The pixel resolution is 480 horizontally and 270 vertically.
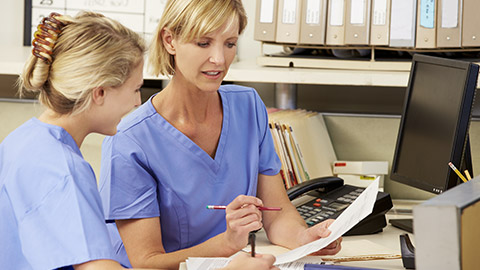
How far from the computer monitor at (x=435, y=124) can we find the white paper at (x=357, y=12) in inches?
12.8

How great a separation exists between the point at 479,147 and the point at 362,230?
752 millimetres

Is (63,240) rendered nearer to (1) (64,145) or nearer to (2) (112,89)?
(1) (64,145)

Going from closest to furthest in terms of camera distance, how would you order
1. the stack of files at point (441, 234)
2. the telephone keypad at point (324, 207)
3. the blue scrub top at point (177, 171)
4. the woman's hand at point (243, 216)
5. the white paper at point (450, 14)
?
1. the stack of files at point (441, 234)
2. the woman's hand at point (243, 216)
3. the blue scrub top at point (177, 171)
4. the telephone keypad at point (324, 207)
5. the white paper at point (450, 14)

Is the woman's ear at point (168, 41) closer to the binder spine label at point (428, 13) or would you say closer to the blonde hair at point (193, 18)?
the blonde hair at point (193, 18)

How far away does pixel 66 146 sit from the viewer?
1.14 metres

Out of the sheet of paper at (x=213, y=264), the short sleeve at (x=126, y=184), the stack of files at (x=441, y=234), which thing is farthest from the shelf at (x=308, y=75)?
the stack of files at (x=441, y=234)

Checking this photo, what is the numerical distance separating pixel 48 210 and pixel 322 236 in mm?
597

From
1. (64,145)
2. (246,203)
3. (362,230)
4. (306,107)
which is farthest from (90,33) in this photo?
(306,107)

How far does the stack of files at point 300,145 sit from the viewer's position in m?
2.02

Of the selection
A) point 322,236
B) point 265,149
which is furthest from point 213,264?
point 265,149

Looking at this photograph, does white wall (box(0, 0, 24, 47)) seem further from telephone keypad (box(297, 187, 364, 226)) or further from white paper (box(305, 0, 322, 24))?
telephone keypad (box(297, 187, 364, 226))

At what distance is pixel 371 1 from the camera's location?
2.01m

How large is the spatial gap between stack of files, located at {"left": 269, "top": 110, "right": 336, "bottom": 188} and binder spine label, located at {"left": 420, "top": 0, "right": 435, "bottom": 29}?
49 centimetres

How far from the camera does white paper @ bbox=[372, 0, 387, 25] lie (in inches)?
78.6
